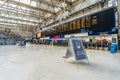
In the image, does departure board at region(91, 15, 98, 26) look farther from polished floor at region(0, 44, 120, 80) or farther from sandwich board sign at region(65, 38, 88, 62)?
sandwich board sign at region(65, 38, 88, 62)

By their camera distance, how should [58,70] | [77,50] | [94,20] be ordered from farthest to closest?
1. [94,20]
2. [77,50]
3. [58,70]

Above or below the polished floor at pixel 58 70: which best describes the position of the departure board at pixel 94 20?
above

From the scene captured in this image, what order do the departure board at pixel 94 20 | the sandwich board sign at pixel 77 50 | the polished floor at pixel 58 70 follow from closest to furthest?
the polished floor at pixel 58 70, the sandwich board sign at pixel 77 50, the departure board at pixel 94 20

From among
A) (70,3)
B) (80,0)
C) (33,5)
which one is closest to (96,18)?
(80,0)

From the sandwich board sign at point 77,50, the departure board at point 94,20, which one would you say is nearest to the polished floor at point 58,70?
the sandwich board sign at point 77,50

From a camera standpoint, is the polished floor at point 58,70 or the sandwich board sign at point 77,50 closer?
the polished floor at point 58,70

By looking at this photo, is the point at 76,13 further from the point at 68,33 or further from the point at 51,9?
the point at 51,9

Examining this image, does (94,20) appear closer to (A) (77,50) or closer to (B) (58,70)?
(A) (77,50)

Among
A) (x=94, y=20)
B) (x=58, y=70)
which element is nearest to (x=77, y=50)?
(x=58, y=70)

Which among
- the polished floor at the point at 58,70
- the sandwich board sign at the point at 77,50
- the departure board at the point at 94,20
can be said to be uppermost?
the departure board at the point at 94,20

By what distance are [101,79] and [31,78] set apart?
4.67 feet

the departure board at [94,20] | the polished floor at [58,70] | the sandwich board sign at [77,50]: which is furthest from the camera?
the departure board at [94,20]

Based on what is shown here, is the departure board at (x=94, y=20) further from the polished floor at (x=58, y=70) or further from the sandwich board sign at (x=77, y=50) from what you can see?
the sandwich board sign at (x=77, y=50)

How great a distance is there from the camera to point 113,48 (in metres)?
7.35
